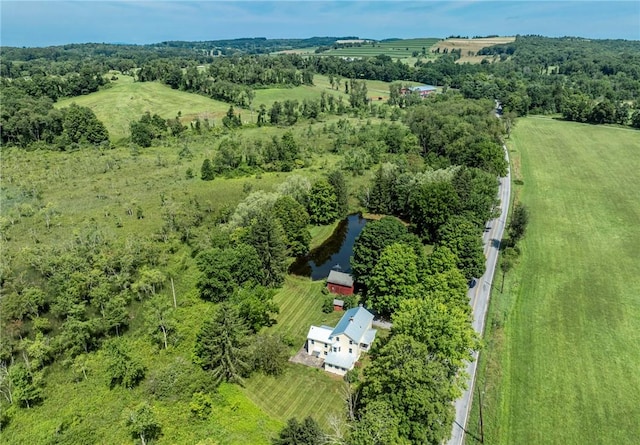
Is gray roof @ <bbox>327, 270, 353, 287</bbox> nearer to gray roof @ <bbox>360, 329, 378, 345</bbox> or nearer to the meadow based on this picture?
the meadow

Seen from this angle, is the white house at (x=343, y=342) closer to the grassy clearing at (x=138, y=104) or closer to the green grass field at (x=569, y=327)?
the green grass field at (x=569, y=327)

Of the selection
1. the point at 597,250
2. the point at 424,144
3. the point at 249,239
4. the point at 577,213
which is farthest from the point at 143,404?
the point at 424,144

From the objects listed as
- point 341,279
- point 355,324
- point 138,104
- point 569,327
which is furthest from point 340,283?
point 138,104

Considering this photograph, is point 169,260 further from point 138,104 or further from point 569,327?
point 138,104

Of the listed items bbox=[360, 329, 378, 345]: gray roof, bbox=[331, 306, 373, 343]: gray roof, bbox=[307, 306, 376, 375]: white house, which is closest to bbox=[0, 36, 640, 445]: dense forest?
bbox=[331, 306, 373, 343]: gray roof

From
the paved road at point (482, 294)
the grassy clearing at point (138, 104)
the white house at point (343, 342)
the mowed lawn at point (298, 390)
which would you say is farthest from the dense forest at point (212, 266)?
the grassy clearing at point (138, 104)

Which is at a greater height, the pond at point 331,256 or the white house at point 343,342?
the white house at point 343,342
